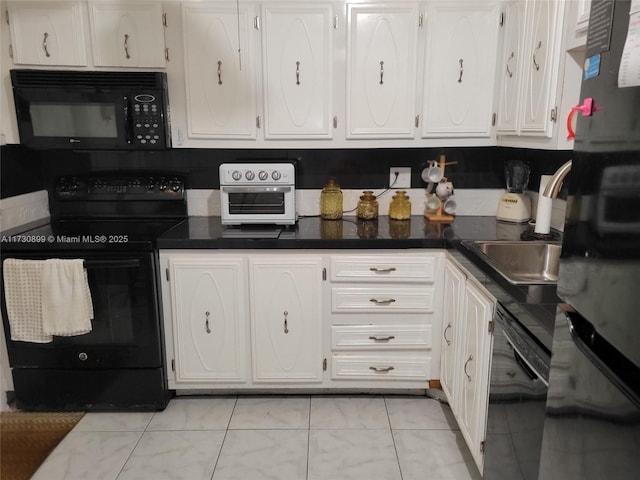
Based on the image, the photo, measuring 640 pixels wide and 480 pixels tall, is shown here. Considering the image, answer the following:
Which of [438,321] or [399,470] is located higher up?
[438,321]

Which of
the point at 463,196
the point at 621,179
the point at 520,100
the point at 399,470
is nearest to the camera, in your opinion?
the point at 621,179

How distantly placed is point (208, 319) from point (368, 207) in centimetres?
107

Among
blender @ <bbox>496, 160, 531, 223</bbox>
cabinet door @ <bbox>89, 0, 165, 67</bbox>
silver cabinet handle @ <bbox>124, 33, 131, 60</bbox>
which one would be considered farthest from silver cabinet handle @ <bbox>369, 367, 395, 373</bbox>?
silver cabinet handle @ <bbox>124, 33, 131, 60</bbox>

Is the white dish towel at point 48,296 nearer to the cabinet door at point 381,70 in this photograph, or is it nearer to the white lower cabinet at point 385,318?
the white lower cabinet at point 385,318

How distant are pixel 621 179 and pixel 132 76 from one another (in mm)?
2321

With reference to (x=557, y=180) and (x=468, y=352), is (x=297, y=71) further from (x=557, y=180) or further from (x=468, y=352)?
(x=468, y=352)

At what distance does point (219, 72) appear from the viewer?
8.13 ft

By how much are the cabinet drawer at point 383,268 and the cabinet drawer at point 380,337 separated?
0.84ft

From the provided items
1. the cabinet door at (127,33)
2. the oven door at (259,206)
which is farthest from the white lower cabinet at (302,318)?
the cabinet door at (127,33)

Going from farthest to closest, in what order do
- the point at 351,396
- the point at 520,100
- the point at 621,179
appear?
the point at 351,396
the point at 520,100
the point at 621,179

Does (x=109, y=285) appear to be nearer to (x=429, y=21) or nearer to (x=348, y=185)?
(x=348, y=185)

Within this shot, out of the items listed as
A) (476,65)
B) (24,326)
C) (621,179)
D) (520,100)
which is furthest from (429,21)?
(24,326)

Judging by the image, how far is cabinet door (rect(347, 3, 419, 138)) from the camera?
2422 mm

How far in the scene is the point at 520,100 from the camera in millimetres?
2215
